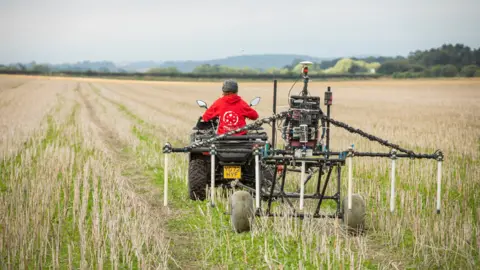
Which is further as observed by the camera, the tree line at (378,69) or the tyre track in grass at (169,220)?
the tree line at (378,69)

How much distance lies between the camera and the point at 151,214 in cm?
771

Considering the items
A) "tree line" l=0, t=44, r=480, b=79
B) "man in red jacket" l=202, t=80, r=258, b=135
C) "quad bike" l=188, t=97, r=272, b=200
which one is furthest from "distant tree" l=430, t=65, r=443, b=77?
"man in red jacket" l=202, t=80, r=258, b=135

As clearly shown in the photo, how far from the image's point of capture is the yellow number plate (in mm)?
8227

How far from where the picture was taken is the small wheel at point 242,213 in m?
6.79

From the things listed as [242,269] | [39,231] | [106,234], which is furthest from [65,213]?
[242,269]

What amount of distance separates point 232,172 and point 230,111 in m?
1.09

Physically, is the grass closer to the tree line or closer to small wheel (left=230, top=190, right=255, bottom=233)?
small wheel (left=230, top=190, right=255, bottom=233)

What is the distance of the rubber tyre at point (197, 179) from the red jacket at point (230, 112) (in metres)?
0.62

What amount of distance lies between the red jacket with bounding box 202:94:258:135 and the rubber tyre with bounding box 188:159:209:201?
62 centimetres

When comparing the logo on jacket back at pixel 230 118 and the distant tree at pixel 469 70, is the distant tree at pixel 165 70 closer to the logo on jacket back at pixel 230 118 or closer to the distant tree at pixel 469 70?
the distant tree at pixel 469 70

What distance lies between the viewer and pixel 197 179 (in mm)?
8617

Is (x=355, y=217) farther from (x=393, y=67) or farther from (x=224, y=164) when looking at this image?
(x=393, y=67)

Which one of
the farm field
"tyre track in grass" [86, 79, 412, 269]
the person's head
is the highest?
the person's head

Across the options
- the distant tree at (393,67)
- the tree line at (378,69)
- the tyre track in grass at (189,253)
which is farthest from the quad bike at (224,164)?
the distant tree at (393,67)
